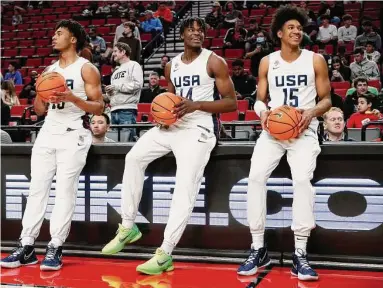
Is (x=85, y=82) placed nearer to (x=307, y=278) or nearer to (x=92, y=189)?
(x=92, y=189)

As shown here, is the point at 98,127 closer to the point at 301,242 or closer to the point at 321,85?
the point at 321,85

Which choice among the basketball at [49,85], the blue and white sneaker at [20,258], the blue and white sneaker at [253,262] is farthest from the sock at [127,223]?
the basketball at [49,85]

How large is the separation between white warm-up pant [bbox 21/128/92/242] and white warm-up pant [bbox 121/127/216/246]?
1.44 ft

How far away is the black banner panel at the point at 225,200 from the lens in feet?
15.0

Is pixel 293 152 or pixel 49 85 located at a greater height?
pixel 49 85

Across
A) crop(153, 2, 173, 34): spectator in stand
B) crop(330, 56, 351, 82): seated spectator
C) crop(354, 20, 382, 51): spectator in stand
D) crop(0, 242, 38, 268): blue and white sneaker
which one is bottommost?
crop(0, 242, 38, 268): blue and white sneaker

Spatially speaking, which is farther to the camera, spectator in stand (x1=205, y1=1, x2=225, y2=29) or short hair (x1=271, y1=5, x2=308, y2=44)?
spectator in stand (x1=205, y1=1, x2=225, y2=29)

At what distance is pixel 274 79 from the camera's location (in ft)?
14.9

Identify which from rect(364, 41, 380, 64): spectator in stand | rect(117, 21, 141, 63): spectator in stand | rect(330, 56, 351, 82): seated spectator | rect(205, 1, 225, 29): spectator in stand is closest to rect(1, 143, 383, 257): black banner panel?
rect(117, 21, 141, 63): spectator in stand

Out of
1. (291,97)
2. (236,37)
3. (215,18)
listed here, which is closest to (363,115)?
(291,97)

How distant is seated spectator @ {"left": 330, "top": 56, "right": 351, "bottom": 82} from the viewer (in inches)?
425

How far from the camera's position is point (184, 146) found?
458 centimetres

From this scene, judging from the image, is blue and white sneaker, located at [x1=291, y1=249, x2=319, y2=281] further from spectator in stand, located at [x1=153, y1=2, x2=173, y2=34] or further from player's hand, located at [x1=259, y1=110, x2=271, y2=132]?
spectator in stand, located at [x1=153, y1=2, x2=173, y2=34]

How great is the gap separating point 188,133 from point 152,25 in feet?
36.9
